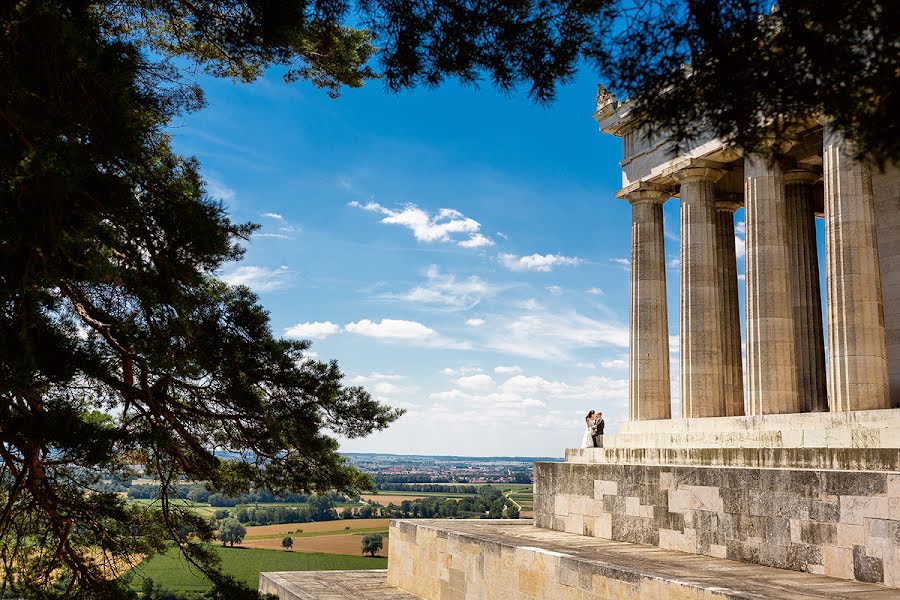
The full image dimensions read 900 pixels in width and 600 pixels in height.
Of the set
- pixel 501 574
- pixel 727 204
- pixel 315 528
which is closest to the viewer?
pixel 501 574

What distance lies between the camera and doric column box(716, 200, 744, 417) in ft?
69.3

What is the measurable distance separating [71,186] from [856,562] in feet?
38.9

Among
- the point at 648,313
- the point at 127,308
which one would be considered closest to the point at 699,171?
the point at 648,313

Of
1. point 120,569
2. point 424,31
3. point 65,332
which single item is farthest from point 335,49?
point 120,569

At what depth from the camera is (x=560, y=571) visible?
14.6 metres

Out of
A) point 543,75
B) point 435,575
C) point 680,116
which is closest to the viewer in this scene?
point 680,116

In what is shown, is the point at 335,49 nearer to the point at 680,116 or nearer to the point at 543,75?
the point at 543,75

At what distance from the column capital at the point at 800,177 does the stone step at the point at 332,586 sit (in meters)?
14.3

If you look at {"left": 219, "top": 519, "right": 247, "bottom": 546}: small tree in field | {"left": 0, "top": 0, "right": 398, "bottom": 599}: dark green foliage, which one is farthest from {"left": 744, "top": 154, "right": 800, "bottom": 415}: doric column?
{"left": 219, "top": 519, "right": 247, "bottom": 546}: small tree in field

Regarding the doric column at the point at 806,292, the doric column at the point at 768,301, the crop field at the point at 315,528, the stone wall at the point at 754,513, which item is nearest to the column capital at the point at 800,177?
the doric column at the point at 806,292

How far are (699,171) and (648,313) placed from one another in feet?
13.4

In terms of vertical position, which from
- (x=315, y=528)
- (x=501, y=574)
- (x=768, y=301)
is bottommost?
(x=315, y=528)

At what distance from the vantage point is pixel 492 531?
1959 cm

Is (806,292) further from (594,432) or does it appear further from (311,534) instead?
(311,534)
